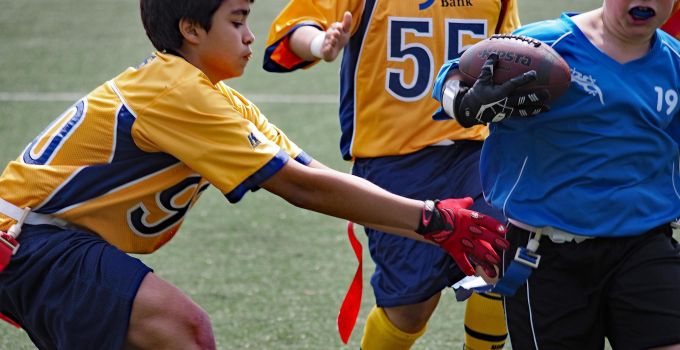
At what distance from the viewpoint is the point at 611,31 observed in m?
3.24

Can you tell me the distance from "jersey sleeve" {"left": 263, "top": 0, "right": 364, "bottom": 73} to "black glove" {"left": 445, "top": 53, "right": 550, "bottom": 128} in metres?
1.23

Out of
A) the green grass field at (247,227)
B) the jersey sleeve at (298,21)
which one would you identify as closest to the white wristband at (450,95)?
the jersey sleeve at (298,21)

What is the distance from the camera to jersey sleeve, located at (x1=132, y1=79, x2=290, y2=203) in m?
3.18

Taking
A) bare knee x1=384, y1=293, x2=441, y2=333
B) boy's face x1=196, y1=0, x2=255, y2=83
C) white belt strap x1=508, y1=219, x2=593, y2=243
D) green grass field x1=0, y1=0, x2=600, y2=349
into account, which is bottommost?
green grass field x1=0, y1=0, x2=600, y2=349

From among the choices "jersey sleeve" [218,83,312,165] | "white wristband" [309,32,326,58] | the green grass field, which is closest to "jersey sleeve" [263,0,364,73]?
"white wristband" [309,32,326,58]

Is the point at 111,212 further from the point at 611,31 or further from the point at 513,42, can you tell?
the point at 611,31

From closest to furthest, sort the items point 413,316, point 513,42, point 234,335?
point 513,42, point 413,316, point 234,335

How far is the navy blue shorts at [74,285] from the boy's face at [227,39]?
63cm

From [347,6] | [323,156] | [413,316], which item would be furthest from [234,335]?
[323,156]

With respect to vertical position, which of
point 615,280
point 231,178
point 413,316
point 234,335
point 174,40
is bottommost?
point 234,335

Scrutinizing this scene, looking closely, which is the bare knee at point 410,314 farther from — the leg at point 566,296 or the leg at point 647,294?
the leg at point 647,294

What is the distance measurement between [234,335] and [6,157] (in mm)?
3260

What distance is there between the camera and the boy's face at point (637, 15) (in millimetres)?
3152

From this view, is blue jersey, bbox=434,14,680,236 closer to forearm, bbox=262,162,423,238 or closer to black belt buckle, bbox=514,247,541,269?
black belt buckle, bbox=514,247,541,269
